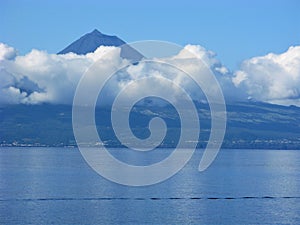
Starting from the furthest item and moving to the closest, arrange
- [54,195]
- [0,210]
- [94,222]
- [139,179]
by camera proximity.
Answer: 1. [139,179]
2. [54,195]
3. [0,210]
4. [94,222]

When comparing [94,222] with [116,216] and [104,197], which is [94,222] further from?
[104,197]

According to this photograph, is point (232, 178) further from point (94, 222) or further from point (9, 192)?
point (94, 222)

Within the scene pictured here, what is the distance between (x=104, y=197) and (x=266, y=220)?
3247cm

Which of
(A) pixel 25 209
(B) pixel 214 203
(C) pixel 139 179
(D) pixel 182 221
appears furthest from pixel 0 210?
(C) pixel 139 179

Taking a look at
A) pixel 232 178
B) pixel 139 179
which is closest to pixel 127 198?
pixel 139 179

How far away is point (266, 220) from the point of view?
288 feet

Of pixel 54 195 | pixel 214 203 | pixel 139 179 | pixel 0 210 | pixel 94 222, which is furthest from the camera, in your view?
pixel 139 179

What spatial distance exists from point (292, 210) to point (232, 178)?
202 feet

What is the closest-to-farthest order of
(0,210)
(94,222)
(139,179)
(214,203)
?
(94,222) < (0,210) < (214,203) < (139,179)

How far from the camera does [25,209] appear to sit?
3730 inches

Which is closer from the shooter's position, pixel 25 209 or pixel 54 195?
pixel 25 209

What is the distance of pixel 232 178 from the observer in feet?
522

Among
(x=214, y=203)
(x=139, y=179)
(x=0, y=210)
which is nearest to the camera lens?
(x=0, y=210)

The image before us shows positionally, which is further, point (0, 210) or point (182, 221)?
point (0, 210)
